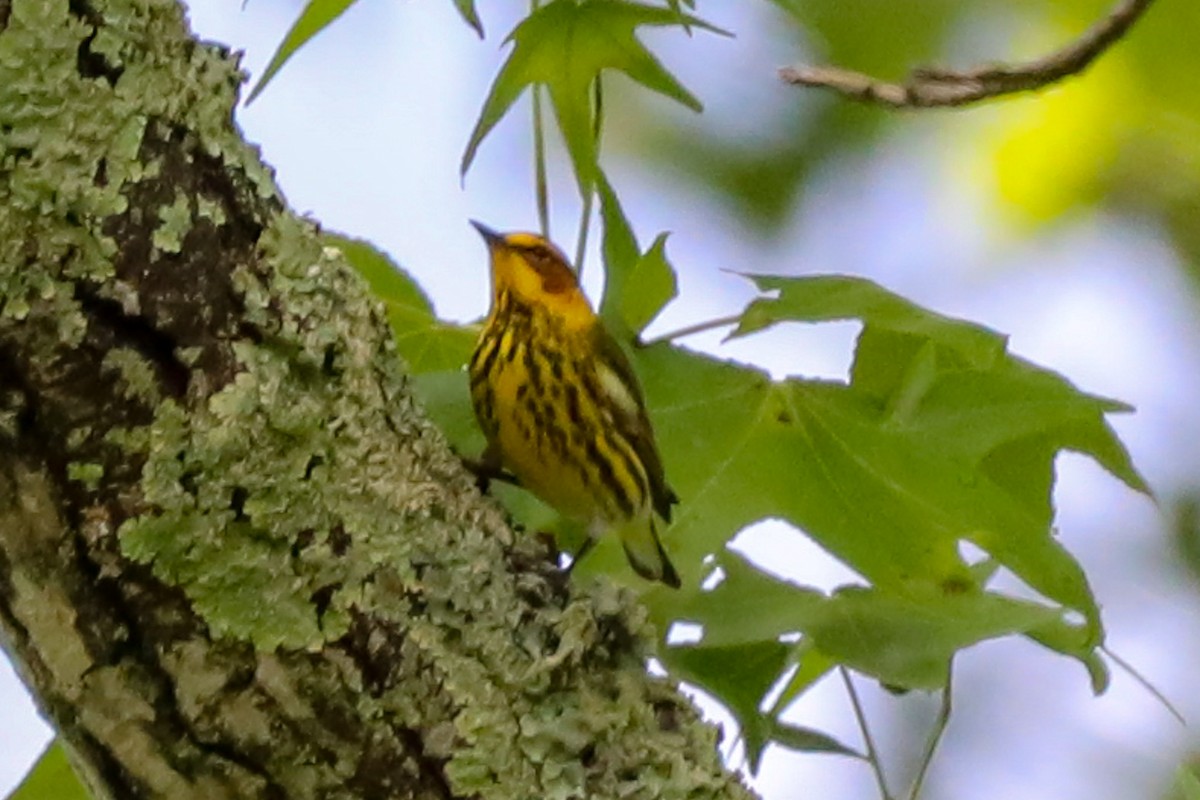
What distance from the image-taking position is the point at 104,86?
1.00 m

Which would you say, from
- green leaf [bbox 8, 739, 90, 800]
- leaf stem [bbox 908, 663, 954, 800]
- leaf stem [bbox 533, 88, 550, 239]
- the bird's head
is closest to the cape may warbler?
the bird's head

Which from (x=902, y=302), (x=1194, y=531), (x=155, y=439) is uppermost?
(x=155, y=439)

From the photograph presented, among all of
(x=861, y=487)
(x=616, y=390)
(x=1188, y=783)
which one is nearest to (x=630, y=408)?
(x=616, y=390)

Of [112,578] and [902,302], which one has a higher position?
[112,578]

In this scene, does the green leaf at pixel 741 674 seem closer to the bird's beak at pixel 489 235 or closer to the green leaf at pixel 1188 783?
the green leaf at pixel 1188 783

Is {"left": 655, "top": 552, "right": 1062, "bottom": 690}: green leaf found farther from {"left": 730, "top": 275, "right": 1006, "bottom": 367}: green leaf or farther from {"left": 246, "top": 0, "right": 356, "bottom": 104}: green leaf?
{"left": 246, "top": 0, "right": 356, "bottom": 104}: green leaf

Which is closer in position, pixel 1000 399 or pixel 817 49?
pixel 1000 399

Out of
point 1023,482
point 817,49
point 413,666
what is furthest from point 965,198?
point 413,666

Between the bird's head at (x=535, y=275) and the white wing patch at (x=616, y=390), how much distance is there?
0.17m

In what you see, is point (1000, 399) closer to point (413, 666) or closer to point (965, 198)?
point (413, 666)

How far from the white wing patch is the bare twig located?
1.09 ft

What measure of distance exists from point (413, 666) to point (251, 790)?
124 millimetres

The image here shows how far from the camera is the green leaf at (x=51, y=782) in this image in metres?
1.30

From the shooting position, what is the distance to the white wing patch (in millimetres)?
1592
